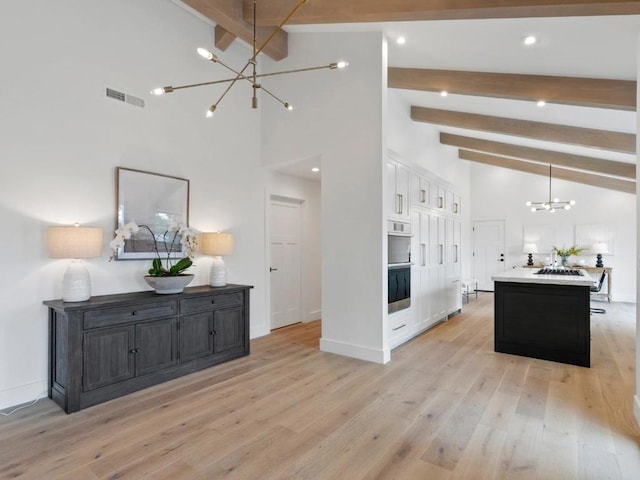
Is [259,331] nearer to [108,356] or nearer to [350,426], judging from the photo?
[108,356]

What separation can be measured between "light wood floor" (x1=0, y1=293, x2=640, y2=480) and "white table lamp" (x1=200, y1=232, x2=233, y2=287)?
1.03 m

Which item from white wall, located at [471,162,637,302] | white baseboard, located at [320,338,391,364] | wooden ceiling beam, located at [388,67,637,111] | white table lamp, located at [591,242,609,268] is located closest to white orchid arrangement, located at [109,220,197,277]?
white baseboard, located at [320,338,391,364]

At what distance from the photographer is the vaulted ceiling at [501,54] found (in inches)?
111

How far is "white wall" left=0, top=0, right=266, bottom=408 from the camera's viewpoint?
2904mm

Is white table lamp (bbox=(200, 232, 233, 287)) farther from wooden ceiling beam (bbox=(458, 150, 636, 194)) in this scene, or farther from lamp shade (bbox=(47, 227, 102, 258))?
wooden ceiling beam (bbox=(458, 150, 636, 194))

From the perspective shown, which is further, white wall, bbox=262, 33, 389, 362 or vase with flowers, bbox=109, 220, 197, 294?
white wall, bbox=262, 33, 389, 362

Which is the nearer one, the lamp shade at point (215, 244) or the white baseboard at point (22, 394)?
the white baseboard at point (22, 394)

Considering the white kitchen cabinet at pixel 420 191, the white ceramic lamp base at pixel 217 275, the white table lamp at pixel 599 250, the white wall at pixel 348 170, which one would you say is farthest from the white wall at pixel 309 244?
the white table lamp at pixel 599 250

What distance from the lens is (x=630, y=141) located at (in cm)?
464

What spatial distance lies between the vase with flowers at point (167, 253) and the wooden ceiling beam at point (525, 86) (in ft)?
10.9

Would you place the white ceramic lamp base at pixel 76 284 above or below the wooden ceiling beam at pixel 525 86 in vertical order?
below

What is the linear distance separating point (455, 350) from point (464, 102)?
3.52m

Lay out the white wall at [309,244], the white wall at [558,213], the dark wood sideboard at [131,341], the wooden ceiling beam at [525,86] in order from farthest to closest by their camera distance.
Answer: the white wall at [558,213], the white wall at [309,244], the wooden ceiling beam at [525,86], the dark wood sideboard at [131,341]

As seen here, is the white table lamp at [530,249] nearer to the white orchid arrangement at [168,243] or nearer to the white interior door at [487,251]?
the white interior door at [487,251]
